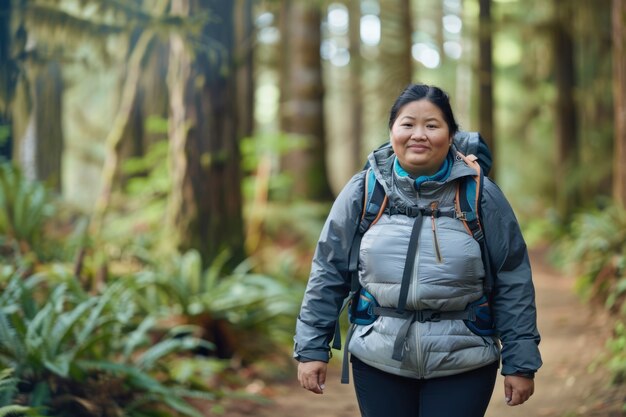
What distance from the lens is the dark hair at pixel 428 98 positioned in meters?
3.35

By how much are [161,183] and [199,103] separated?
1.64 meters

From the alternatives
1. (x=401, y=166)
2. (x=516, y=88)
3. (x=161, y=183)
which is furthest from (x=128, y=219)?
(x=516, y=88)

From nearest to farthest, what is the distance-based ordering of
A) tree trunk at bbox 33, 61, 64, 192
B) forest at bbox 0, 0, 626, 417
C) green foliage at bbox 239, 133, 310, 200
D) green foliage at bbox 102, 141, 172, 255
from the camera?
forest at bbox 0, 0, 626, 417, green foliage at bbox 102, 141, 172, 255, green foliage at bbox 239, 133, 310, 200, tree trunk at bbox 33, 61, 64, 192

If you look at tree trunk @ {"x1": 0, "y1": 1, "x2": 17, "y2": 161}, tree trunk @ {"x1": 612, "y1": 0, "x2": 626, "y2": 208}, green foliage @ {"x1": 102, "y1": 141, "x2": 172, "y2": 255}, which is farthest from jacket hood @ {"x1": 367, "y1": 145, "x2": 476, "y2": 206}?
tree trunk @ {"x1": 612, "y1": 0, "x2": 626, "y2": 208}

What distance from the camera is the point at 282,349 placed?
26.9 feet

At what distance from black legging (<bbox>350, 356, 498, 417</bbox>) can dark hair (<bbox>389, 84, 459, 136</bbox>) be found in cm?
104

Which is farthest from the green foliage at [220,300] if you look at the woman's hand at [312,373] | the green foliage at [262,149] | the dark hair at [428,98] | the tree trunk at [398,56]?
the tree trunk at [398,56]

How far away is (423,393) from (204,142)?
6517 millimetres

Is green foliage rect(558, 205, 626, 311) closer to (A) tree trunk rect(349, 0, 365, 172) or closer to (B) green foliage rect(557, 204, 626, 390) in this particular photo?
(B) green foliage rect(557, 204, 626, 390)

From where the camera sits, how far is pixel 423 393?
3.27 meters

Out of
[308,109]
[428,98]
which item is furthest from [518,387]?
[308,109]

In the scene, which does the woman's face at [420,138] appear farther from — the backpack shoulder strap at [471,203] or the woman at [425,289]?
the backpack shoulder strap at [471,203]

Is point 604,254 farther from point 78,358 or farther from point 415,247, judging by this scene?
point 415,247

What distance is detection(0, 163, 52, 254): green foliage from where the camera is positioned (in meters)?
8.45
